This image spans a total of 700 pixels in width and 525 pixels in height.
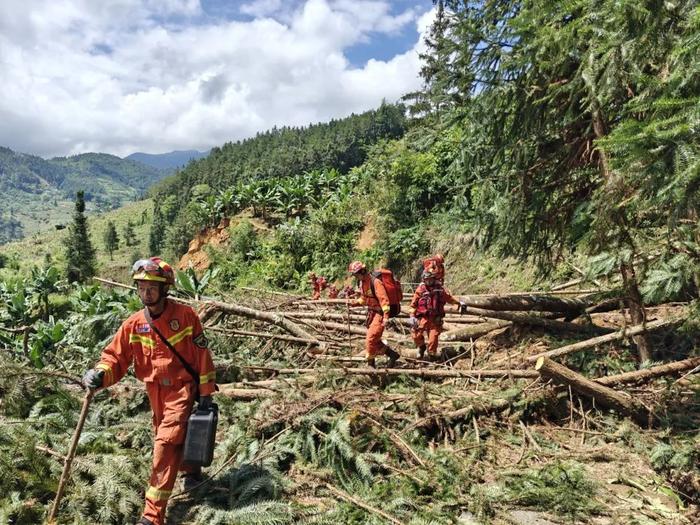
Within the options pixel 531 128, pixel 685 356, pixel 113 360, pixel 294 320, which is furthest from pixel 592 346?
pixel 113 360

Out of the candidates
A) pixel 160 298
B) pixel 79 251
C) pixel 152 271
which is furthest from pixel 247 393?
pixel 79 251

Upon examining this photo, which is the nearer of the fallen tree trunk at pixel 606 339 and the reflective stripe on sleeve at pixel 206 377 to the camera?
the reflective stripe on sleeve at pixel 206 377

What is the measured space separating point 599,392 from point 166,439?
479 centimetres

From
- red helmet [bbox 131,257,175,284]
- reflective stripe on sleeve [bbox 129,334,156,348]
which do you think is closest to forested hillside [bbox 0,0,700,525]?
reflective stripe on sleeve [bbox 129,334,156,348]

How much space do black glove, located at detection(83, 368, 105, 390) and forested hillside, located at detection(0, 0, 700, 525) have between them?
919 mm

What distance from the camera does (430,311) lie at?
24.3 feet

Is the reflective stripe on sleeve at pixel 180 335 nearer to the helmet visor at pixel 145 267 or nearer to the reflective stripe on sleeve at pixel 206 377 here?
the reflective stripe on sleeve at pixel 206 377

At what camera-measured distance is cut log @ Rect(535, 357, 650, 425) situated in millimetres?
5371

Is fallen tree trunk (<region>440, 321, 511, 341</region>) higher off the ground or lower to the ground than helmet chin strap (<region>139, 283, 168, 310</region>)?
lower

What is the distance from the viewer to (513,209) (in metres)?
7.33

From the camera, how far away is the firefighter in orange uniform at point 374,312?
696 centimetres

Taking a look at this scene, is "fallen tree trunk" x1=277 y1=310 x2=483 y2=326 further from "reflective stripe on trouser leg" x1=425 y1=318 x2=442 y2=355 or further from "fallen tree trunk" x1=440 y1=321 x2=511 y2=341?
"reflective stripe on trouser leg" x1=425 y1=318 x2=442 y2=355

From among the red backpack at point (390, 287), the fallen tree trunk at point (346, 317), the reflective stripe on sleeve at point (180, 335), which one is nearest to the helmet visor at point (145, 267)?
the reflective stripe on sleeve at point (180, 335)

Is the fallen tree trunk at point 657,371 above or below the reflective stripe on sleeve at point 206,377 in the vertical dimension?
below
